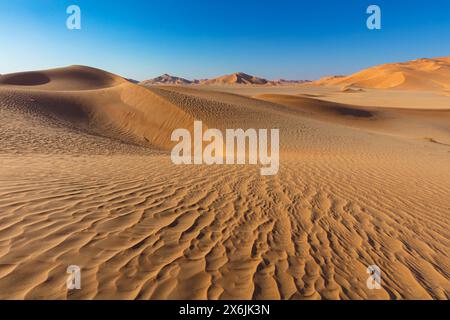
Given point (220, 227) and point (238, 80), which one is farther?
point (238, 80)

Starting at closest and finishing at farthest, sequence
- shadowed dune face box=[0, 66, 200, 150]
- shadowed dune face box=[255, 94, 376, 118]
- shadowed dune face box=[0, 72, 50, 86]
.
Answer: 1. shadowed dune face box=[0, 66, 200, 150]
2. shadowed dune face box=[255, 94, 376, 118]
3. shadowed dune face box=[0, 72, 50, 86]

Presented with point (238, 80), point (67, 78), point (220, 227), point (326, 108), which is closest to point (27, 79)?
point (67, 78)

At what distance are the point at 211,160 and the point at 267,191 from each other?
3.59 m

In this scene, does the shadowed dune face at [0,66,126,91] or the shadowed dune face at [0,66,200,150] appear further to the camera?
the shadowed dune face at [0,66,126,91]

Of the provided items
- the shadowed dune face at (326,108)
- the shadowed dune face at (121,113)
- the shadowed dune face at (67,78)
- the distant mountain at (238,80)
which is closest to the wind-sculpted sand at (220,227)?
the shadowed dune face at (121,113)

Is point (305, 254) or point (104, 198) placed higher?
point (104, 198)

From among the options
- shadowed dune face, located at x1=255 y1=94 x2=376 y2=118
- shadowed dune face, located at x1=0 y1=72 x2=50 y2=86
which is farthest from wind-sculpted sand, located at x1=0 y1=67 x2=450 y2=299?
Result: shadowed dune face, located at x1=0 y1=72 x2=50 y2=86

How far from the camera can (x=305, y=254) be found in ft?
12.2

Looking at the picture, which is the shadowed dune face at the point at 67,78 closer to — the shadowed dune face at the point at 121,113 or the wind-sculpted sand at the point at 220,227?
the shadowed dune face at the point at 121,113

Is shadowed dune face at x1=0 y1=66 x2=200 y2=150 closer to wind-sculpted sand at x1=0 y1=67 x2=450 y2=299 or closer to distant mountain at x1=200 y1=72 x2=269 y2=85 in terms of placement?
wind-sculpted sand at x1=0 y1=67 x2=450 y2=299

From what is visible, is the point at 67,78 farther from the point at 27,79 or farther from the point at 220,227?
the point at 220,227
